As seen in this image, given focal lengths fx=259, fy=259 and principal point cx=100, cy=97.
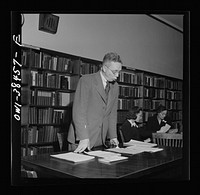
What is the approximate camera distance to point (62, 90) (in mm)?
3904

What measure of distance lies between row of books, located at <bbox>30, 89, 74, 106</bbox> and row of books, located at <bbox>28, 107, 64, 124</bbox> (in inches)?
3.5

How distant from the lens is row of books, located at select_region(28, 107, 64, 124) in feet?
11.4

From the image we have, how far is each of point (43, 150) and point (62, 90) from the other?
929 mm

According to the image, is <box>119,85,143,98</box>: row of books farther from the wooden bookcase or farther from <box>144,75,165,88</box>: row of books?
the wooden bookcase

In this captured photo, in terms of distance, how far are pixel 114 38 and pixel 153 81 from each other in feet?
4.27

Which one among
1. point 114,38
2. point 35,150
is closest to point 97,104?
point 35,150

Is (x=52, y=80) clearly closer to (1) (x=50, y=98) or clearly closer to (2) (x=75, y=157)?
(1) (x=50, y=98)

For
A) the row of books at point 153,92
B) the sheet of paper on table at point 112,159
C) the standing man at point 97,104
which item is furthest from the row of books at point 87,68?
the sheet of paper on table at point 112,159

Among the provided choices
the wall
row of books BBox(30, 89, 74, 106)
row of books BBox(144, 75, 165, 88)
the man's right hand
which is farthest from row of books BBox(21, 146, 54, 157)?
row of books BBox(144, 75, 165, 88)

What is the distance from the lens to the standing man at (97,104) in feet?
6.86

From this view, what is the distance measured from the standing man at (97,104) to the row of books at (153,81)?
10.8 feet
